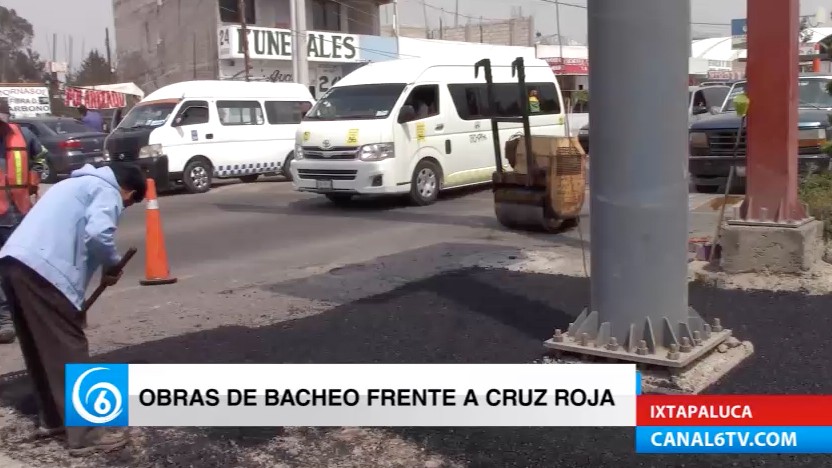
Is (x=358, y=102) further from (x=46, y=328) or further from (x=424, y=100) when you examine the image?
(x=46, y=328)

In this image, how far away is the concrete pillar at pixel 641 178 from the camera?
472 cm

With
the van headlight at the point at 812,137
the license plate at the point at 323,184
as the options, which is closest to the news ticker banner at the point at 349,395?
the van headlight at the point at 812,137

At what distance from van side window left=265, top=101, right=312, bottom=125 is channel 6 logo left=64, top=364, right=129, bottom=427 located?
47.3ft

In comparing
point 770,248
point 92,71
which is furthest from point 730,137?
point 92,71

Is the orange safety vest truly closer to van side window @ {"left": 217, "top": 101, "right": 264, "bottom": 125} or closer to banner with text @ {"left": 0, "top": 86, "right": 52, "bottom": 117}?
van side window @ {"left": 217, "top": 101, "right": 264, "bottom": 125}

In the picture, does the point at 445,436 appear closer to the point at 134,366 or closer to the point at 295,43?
the point at 134,366

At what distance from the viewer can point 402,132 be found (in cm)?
1352

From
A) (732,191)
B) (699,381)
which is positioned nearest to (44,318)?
(699,381)

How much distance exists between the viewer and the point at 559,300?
6.77 metres

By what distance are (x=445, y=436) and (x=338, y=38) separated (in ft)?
102

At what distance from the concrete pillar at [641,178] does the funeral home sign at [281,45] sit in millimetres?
27424

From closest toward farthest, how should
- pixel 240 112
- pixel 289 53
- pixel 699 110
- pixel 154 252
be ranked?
pixel 154 252 → pixel 699 110 → pixel 240 112 → pixel 289 53

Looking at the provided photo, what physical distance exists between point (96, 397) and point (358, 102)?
10341mm

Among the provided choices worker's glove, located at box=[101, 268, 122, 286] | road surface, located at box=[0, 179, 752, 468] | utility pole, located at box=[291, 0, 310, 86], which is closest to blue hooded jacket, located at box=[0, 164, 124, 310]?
worker's glove, located at box=[101, 268, 122, 286]
